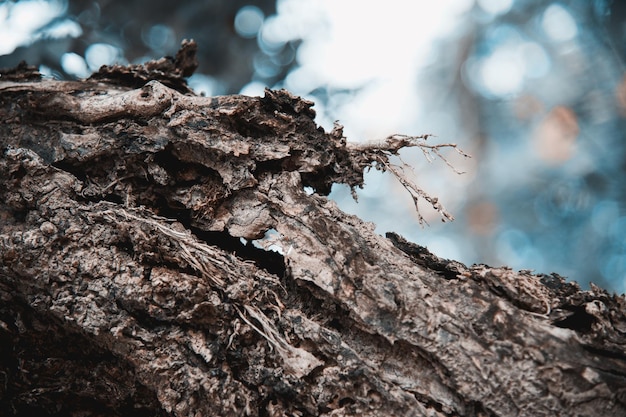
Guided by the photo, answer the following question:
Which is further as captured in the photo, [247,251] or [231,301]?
[247,251]

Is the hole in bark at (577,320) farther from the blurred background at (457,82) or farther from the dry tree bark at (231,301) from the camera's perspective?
the blurred background at (457,82)

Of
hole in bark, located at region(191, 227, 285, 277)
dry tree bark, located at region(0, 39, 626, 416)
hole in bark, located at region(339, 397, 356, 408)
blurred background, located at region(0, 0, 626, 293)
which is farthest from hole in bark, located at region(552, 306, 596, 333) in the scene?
blurred background, located at region(0, 0, 626, 293)

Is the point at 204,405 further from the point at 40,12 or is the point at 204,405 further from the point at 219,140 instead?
the point at 40,12

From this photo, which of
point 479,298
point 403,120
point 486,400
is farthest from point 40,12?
point 486,400

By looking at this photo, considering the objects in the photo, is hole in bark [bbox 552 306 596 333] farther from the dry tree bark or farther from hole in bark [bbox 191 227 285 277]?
hole in bark [bbox 191 227 285 277]

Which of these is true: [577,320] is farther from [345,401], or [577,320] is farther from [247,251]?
[247,251]

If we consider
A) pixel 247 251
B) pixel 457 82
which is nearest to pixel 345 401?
pixel 247 251

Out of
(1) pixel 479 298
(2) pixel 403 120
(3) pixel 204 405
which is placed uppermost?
(2) pixel 403 120
